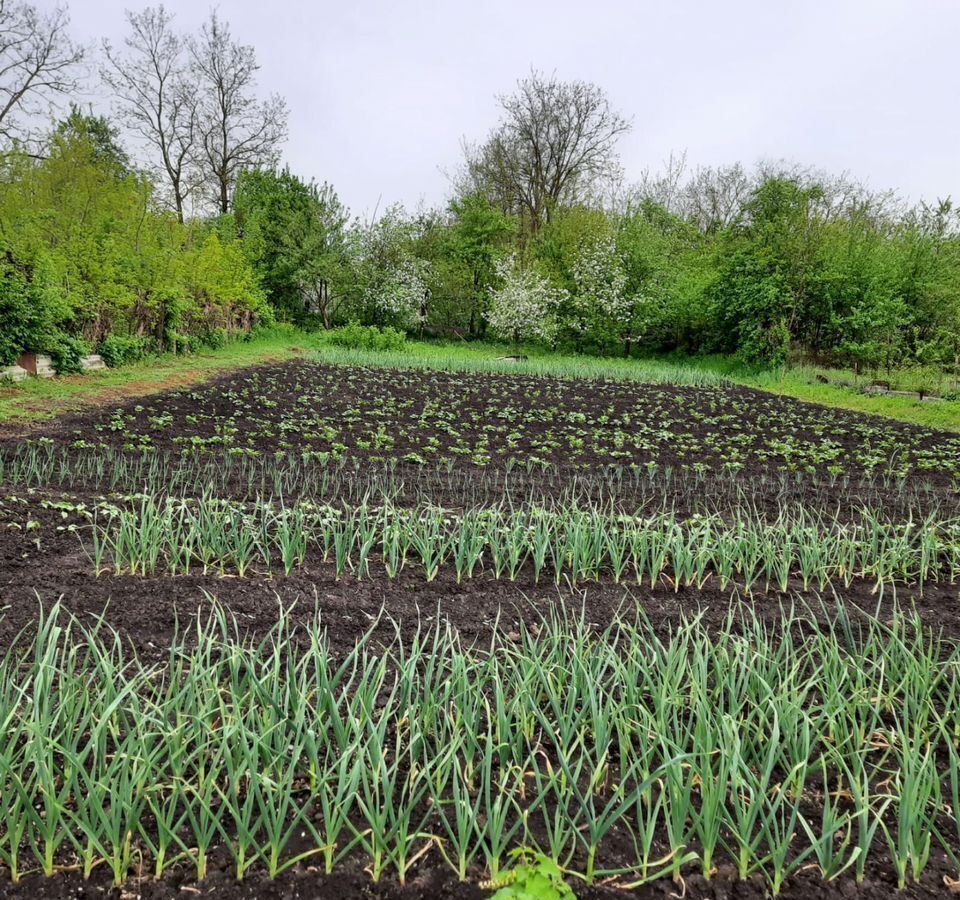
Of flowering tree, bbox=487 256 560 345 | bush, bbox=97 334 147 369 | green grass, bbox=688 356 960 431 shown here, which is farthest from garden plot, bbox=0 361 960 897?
flowering tree, bbox=487 256 560 345

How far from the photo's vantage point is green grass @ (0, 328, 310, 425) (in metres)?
7.79

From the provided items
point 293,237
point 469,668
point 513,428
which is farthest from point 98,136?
point 469,668

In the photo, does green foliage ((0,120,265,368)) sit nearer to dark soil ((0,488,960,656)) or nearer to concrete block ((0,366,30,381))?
concrete block ((0,366,30,381))

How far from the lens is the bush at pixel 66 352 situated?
1030 centimetres

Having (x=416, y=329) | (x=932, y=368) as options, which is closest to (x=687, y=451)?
(x=932, y=368)

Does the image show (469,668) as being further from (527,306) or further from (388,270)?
(388,270)

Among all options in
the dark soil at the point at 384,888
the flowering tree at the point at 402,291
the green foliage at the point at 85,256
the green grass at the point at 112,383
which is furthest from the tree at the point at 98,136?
the dark soil at the point at 384,888

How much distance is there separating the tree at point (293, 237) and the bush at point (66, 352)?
13114 millimetres

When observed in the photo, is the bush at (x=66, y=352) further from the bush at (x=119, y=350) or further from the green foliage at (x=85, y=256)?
the bush at (x=119, y=350)

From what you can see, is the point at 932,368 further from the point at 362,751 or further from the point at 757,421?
the point at 362,751

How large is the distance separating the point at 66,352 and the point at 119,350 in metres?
1.88

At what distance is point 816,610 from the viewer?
3004 mm

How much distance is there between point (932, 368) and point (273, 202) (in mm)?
23776

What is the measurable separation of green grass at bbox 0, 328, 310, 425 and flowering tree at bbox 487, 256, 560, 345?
850cm
